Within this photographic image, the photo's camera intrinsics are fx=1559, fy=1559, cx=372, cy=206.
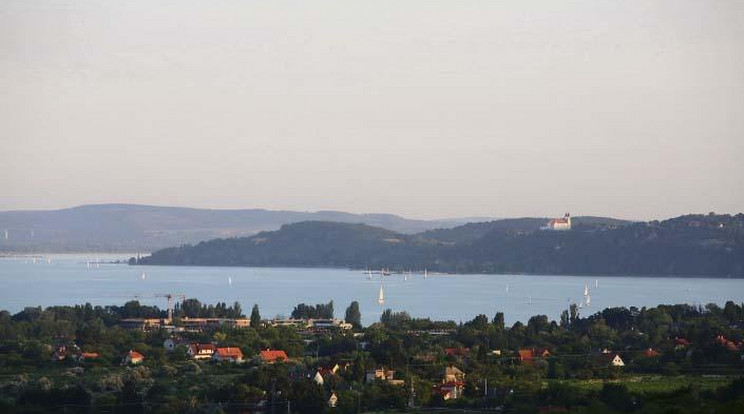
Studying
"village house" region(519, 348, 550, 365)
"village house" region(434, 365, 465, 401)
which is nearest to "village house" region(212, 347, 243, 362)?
"village house" region(434, 365, 465, 401)

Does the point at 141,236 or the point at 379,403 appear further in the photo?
the point at 141,236

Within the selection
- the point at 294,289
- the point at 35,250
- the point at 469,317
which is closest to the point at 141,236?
the point at 35,250

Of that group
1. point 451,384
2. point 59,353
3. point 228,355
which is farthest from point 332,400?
point 59,353

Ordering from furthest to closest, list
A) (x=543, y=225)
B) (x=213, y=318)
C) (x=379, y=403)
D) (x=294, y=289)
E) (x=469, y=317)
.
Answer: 1. (x=543, y=225)
2. (x=294, y=289)
3. (x=469, y=317)
4. (x=213, y=318)
5. (x=379, y=403)

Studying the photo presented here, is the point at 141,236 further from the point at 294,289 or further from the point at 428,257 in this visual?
the point at 294,289

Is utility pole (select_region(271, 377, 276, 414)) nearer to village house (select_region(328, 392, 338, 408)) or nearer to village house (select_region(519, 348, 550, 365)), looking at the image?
village house (select_region(328, 392, 338, 408))
